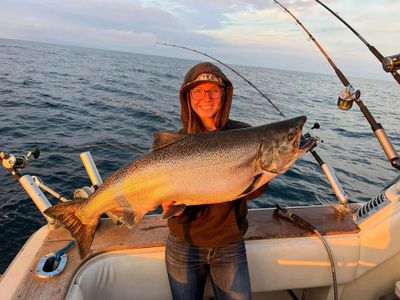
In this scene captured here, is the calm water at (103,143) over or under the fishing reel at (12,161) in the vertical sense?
under

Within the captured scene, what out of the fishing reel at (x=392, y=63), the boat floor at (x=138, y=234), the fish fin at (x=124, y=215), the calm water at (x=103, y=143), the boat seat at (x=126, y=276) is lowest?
the calm water at (x=103, y=143)

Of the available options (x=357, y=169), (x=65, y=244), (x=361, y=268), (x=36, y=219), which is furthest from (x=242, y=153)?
(x=357, y=169)

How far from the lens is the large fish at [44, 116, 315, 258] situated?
9.20 ft

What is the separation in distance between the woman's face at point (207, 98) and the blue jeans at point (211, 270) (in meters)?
1.36

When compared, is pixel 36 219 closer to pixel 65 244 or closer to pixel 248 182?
pixel 65 244

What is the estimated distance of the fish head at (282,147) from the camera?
9.26ft

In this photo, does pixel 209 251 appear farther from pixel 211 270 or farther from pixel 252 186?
pixel 252 186

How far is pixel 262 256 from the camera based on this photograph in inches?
140

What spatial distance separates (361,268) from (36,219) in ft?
24.4

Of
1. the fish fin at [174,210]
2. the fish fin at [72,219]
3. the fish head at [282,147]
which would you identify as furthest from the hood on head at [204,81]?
the fish fin at [72,219]

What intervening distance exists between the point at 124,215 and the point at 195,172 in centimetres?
80

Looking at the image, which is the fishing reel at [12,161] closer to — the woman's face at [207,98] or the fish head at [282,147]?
the woman's face at [207,98]

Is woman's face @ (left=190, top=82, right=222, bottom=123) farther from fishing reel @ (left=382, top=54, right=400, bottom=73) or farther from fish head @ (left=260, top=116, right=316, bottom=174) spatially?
fishing reel @ (left=382, top=54, right=400, bottom=73)

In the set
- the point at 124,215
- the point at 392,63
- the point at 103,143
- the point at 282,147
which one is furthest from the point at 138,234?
the point at 103,143
